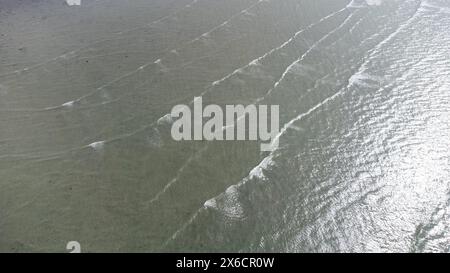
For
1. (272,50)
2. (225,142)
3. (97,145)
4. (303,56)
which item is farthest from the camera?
(272,50)

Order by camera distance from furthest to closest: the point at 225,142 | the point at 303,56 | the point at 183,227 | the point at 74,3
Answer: the point at 74,3, the point at 303,56, the point at 225,142, the point at 183,227

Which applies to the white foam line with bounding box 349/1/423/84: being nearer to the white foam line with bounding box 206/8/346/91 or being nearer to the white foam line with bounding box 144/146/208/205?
the white foam line with bounding box 206/8/346/91

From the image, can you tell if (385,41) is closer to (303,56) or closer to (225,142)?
(303,56)

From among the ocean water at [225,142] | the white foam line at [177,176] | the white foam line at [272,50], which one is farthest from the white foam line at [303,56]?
the white foam line at [177,176]

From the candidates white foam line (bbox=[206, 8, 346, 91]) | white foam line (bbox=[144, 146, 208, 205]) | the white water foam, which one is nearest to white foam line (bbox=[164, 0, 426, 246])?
white foam line (bbox=[144, 146, 208, 205])

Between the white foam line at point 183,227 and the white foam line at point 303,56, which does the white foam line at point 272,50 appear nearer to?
the white foam line at point 303,56

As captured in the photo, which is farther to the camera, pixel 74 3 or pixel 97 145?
pixel 74 3

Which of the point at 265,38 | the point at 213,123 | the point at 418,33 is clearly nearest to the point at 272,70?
the point at 265,38

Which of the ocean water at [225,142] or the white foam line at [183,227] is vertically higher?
the ocean water at [225,142]

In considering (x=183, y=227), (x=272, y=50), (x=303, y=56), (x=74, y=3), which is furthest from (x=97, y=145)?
(x=74, y=3)
